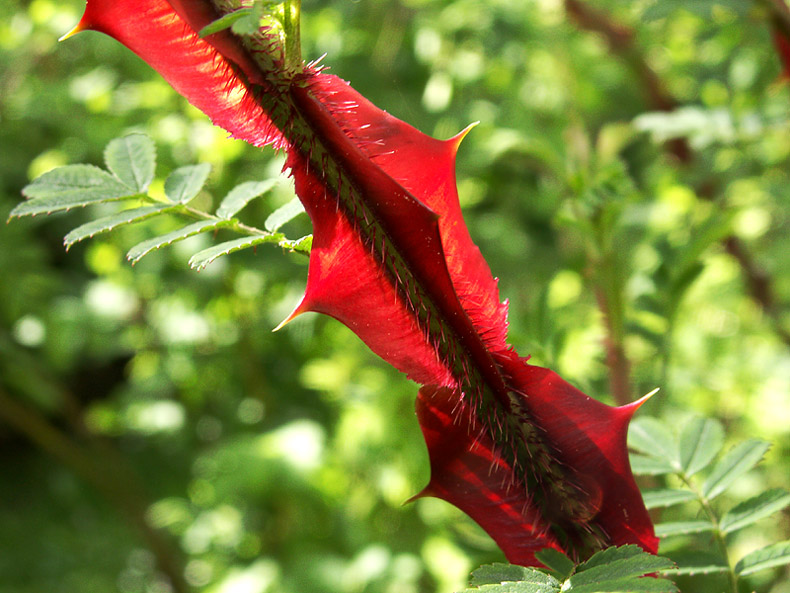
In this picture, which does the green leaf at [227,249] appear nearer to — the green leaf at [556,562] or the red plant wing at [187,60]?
the red plant wing at [187,60]

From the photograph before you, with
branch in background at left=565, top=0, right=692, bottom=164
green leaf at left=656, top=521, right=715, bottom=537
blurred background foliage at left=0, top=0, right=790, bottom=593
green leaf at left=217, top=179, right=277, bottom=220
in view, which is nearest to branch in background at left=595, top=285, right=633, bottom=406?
blurred background foliage at left=0, top=0, right=790, bottom=593

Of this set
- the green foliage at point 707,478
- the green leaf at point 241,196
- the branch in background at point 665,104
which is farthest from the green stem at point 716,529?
the branch in background at point 665,104

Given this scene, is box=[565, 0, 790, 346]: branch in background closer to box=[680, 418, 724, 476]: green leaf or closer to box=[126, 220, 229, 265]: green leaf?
box=[680, 418, 724, 476]: green leaf

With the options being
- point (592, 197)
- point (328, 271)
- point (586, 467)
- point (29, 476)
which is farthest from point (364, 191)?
point (29, 476)

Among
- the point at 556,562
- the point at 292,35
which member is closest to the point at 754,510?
the point at 556,562

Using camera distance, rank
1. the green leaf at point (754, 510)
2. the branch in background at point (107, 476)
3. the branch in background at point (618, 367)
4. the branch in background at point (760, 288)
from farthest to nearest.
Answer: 1. the branch in background at point (107, 476)
2. the branch in background at point (760, 288)
3. the branch in background at point (618, 367)
4. the green leaf at point (754, 510)

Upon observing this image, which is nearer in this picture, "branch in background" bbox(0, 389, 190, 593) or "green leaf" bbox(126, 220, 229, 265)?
"green leaf" bbox(126, 220, 229, 265)
